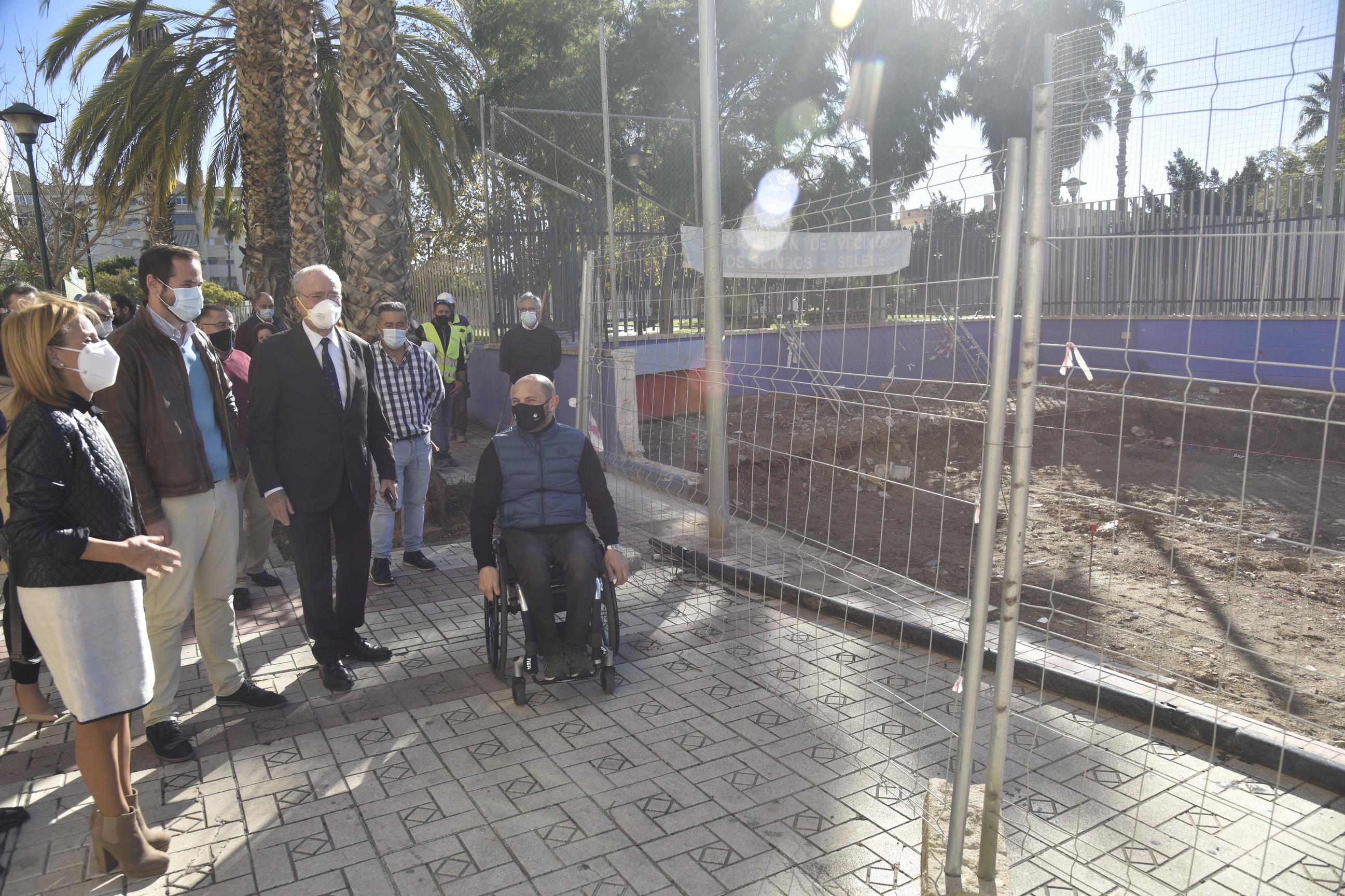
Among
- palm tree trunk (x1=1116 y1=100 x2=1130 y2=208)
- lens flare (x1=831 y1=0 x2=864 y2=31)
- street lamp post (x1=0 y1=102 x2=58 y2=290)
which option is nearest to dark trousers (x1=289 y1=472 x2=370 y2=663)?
palm tree trunk (x1=1116 y1=100 x2=1130 y2=208)

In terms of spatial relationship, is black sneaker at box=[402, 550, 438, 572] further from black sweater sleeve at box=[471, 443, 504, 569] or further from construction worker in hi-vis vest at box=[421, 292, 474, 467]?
construction worker in hi-vis vest at box=[421, 292, 474, 467]

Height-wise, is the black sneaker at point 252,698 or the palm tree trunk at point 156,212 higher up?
the palm tree trunk at point 156,212

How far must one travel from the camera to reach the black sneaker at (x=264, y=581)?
5.87 metres

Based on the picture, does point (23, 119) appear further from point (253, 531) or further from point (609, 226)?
point (253, 531)

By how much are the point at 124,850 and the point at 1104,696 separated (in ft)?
12.1

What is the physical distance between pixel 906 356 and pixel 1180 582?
7.35 ft

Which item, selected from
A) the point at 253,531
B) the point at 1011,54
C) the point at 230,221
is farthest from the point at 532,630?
the point at 1011,54

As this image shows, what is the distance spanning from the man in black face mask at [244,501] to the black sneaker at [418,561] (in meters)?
0.83

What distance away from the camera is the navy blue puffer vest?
14.3 feet

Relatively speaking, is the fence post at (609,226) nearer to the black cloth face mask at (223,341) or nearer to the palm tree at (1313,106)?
the black cloth face mask at (223,341)

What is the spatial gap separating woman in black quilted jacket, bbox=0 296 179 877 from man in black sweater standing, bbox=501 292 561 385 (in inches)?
236

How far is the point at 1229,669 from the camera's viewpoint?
429 centimetres

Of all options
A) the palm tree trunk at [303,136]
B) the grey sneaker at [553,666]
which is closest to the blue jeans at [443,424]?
the palm tree trunk at [303,136]

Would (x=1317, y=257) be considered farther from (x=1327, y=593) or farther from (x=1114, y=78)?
(x=1114, y=78)
